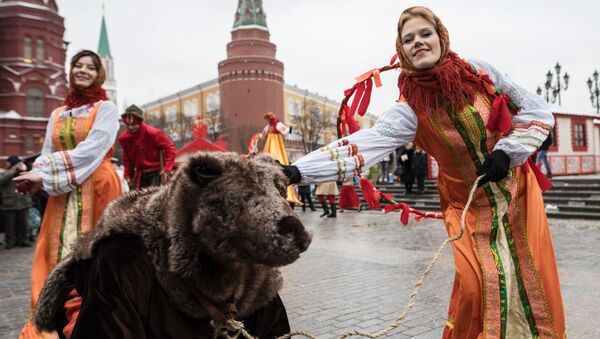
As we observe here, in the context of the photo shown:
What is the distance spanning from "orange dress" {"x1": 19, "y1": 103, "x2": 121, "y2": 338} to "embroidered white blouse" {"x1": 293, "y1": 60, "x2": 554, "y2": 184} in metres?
2.18

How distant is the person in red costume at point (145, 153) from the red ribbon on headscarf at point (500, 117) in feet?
17.3

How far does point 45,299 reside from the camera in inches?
85.1

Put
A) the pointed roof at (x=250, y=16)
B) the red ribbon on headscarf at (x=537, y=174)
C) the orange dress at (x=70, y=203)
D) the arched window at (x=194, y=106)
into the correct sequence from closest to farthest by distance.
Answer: the red ribbon on headscarf at (x=537, y=174) < the orange dress at (x=70, y=203) < the pointed roof at (x=250, y=16) < the arched window at (x=194, y=106)

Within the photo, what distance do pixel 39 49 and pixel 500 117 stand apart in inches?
1892

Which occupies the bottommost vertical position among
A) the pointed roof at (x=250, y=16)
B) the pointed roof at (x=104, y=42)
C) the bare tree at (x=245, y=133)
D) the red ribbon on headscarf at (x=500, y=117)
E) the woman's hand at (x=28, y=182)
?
the woman's hand at (x=28, y=182)

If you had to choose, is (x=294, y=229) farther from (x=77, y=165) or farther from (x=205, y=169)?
(x=77, y=165)

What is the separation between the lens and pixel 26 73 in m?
42.7

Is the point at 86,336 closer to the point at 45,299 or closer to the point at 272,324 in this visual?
the point at 45,299

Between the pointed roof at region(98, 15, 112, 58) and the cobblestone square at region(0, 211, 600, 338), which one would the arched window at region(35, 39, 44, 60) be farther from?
the pointed roof at region(98, 15, 112, 58)

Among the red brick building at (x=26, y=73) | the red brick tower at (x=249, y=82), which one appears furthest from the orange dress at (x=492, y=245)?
the red brick tower at (x=249, y=82)

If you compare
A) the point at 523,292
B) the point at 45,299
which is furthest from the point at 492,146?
the point at 45,299

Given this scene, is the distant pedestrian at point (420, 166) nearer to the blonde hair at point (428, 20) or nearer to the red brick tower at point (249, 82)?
the blonde hair at point (428, 20)

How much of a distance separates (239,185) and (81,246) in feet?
2.74

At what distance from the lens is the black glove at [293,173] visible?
7.37ft
